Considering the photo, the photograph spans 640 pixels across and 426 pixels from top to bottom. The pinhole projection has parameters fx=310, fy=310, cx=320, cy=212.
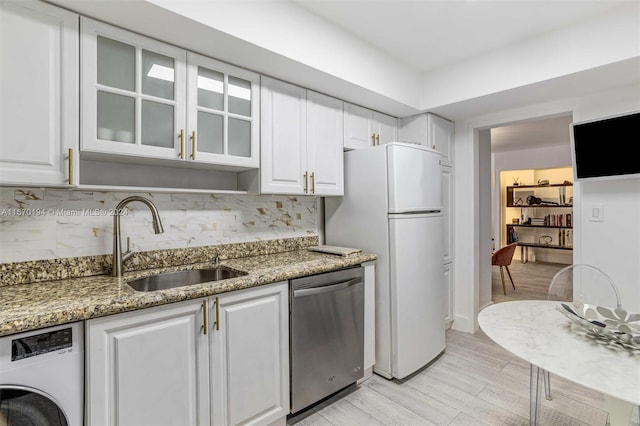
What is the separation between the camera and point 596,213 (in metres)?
2.46

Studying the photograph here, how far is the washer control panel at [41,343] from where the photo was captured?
104 centimetres

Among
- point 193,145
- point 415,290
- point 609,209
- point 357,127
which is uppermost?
point 357,127

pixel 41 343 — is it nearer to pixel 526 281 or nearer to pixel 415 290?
pixel 415 290

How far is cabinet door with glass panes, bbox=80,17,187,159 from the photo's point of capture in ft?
4.70

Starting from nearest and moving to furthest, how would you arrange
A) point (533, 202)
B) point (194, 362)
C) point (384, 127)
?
point (194, 362)
point (384, 127)
point (533, 202)

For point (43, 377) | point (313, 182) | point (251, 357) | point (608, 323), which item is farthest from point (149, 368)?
point (608, 323)

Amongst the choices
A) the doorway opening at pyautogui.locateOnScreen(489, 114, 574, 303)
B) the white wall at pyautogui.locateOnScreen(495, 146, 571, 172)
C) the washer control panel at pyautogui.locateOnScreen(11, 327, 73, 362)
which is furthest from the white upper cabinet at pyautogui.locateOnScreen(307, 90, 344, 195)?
the white wall at pyautogui.locateOnScreen(495, 146, 571, 172)

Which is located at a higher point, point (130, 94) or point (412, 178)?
point (130, 94)

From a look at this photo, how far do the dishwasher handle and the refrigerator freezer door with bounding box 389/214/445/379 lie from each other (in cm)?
34

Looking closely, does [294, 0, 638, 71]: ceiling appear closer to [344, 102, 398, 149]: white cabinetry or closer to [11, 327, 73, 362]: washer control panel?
[344, 102, 398, 149]: white cabinetry

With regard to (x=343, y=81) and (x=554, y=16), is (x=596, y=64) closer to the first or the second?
(x=554, y=16)

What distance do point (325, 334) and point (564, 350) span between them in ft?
3.99

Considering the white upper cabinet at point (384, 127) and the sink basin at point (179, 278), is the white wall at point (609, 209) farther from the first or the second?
the sink basin at point (179, 278)

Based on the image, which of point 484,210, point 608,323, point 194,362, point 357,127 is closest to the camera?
→ point 608,323
